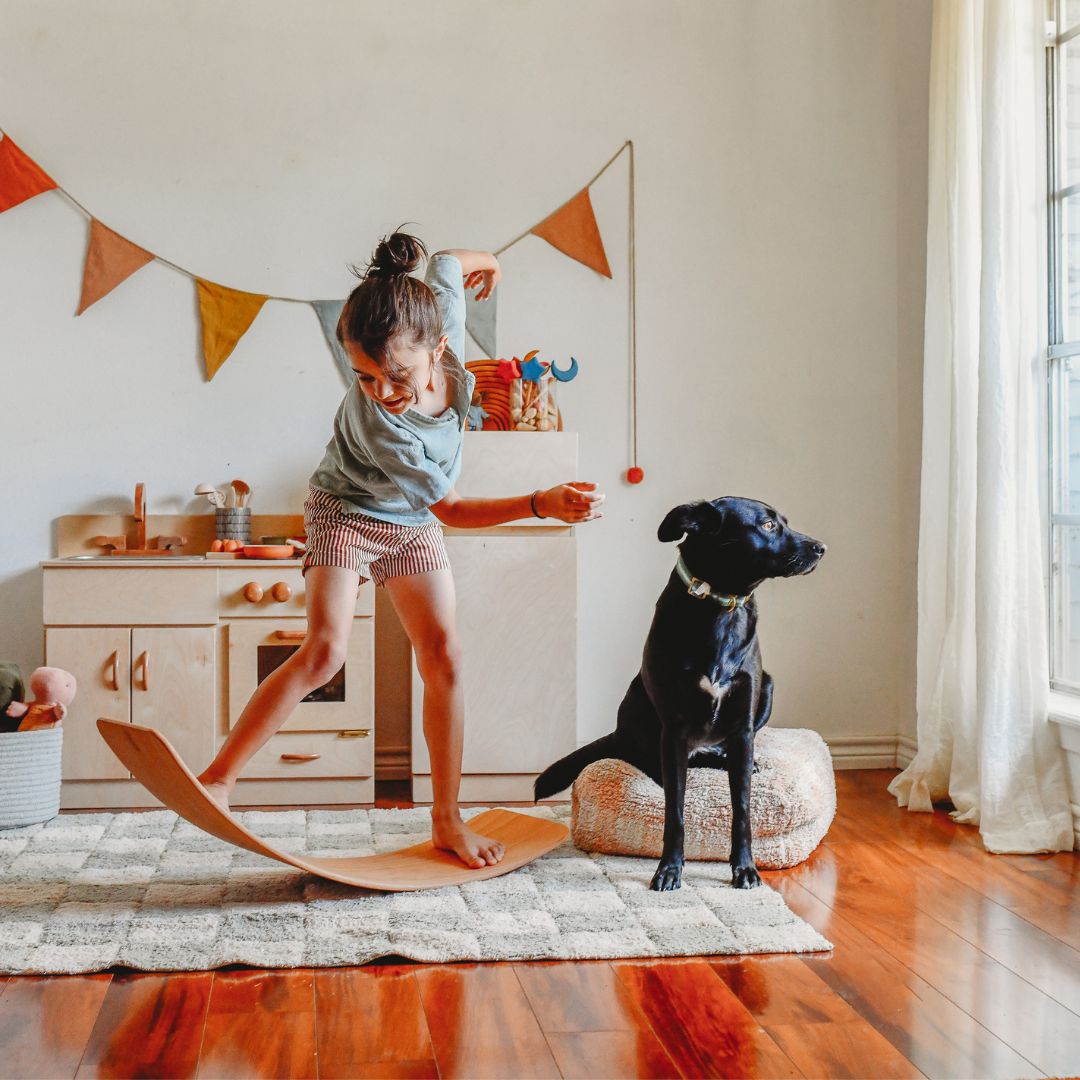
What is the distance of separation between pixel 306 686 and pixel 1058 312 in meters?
1.89

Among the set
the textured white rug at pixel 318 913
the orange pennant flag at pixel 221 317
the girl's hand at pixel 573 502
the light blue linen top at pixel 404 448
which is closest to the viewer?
the textured white rug at pixel 318 913

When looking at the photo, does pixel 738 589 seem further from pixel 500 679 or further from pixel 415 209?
pixel 415 209

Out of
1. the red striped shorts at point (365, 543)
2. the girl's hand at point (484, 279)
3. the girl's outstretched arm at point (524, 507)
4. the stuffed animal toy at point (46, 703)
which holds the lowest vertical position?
the stuffed animal toy at point (46, 703)

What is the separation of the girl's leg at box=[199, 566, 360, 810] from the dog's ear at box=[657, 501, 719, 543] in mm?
562

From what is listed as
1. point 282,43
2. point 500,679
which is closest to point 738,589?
point 500,679

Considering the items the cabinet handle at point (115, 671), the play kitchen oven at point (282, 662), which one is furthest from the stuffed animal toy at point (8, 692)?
the play kitchen oven at point (282, 662)

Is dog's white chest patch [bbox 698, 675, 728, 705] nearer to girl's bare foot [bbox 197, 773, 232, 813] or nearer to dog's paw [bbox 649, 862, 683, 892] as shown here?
dog's paw [bbox 649, 862, 683, 892]

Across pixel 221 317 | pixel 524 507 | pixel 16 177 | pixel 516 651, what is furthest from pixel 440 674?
pixel 16 177

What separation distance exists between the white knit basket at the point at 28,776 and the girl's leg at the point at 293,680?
2.43 feet

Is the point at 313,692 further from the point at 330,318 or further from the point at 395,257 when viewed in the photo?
the point at 395,257

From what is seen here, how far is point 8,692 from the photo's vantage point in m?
2.67

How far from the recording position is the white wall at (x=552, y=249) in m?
3.10

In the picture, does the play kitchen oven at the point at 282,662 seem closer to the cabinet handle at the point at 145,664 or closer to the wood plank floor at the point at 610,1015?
the cabinet handle at the point at 145,664

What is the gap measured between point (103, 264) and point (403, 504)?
1.50 m
